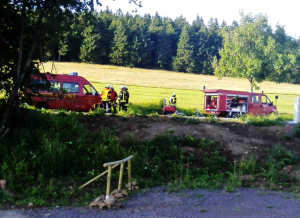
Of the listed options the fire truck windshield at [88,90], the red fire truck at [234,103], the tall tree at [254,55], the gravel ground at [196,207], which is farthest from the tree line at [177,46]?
the gravel ground at [196,207]

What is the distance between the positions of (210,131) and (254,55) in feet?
55.7

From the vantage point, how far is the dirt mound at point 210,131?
430 inches

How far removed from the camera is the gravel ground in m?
6.05

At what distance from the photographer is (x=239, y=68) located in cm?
2719

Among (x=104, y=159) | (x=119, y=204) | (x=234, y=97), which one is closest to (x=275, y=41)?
(x=234, y=97)

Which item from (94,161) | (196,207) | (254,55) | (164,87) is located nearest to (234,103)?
(254,55)

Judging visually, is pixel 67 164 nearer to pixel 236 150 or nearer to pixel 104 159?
pixel 104 159

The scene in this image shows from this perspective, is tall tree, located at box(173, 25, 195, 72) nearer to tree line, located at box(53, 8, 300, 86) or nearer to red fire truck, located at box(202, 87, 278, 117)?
tree line, located at box(53, 8, 300, 86)

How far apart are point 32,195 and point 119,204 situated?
2.09 m

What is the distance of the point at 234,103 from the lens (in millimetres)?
21359

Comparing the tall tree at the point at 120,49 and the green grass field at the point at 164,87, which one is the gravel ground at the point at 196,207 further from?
the tall tree at the point at 120,49

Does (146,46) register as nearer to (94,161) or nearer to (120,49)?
(120,49)

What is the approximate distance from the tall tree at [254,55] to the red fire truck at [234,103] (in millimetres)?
5115

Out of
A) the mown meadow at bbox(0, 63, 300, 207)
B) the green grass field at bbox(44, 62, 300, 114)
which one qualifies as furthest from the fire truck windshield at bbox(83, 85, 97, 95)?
the green grass field at bbox(44, 62, 300, 114)
